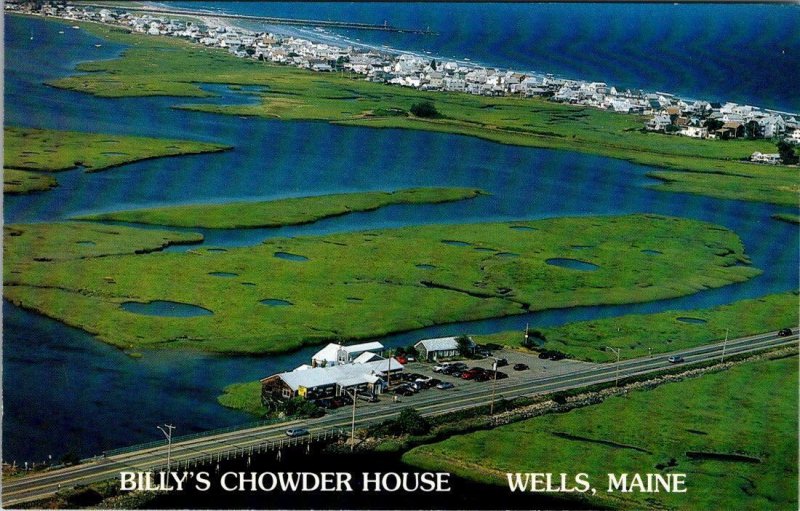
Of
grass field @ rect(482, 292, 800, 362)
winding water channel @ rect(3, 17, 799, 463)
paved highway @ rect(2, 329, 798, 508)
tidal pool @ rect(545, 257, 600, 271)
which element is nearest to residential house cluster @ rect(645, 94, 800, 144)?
winding water channel @ rect(3, 17, 799, 463)

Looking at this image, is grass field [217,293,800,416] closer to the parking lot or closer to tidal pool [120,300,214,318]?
the parking lot

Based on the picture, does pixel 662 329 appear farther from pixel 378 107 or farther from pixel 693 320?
pixel 378 107

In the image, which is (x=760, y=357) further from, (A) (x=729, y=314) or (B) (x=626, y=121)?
(B) (x=626, y=121)

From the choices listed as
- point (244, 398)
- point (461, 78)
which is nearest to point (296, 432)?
point (244, 398)

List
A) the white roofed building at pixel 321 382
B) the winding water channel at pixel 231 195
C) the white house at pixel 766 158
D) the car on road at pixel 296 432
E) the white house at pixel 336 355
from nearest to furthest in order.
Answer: the car on road at pixel 296 432 < the white roofed building at pixel 321 382 < the winding water channel at pixel 231 195 < the white house at pixel 336 355 < the white house at pixel 766 158

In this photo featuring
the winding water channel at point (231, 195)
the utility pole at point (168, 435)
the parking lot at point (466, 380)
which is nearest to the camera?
the utility pole at point (168, 435)

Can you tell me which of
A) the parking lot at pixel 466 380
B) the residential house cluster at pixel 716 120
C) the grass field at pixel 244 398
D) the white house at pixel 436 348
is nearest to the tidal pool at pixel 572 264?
the parking lot at pixel 466 380

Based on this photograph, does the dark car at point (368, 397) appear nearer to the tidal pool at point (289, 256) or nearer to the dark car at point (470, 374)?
the dark car at point (470, 374)
